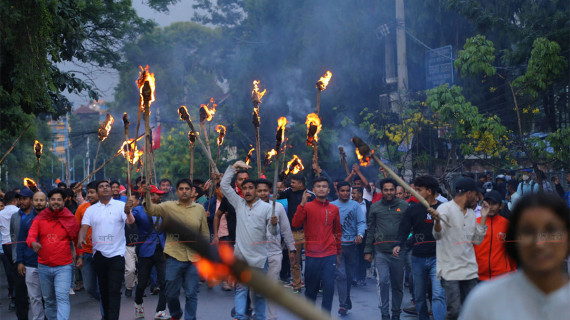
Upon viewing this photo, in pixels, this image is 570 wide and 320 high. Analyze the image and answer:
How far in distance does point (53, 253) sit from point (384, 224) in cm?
430

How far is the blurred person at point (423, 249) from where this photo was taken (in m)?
8.27

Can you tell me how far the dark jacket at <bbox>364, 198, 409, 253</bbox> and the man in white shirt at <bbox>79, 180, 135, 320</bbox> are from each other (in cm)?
329

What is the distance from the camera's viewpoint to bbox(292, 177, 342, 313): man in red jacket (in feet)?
29.9

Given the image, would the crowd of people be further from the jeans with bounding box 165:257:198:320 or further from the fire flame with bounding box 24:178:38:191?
the fire flame with bounding box 24:178:38:191

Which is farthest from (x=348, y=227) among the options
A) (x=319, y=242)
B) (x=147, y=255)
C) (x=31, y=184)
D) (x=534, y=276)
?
(x=534, y=276)

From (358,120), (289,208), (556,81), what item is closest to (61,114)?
(289,208)

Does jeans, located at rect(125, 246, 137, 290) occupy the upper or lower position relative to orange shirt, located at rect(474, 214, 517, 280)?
lower

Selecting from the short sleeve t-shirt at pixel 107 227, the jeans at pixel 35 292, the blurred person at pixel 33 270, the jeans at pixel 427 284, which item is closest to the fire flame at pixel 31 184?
the blurred person at pixel 33 270

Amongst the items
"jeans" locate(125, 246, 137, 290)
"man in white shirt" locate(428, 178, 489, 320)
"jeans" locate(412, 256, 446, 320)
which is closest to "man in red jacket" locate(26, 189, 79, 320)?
"jeans" locate(125, 246, 137, 290)

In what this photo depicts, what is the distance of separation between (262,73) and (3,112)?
1046 inches

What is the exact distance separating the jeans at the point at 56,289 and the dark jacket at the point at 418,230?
411 centimetres

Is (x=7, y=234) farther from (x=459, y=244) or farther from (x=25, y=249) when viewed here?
(x=459, y=244)

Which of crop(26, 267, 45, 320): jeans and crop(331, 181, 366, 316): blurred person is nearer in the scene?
crop(26, 267, 45, 320): jeans

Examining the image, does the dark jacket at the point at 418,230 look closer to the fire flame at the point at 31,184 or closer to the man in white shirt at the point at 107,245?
the man in white shirt at the point at 107,245
